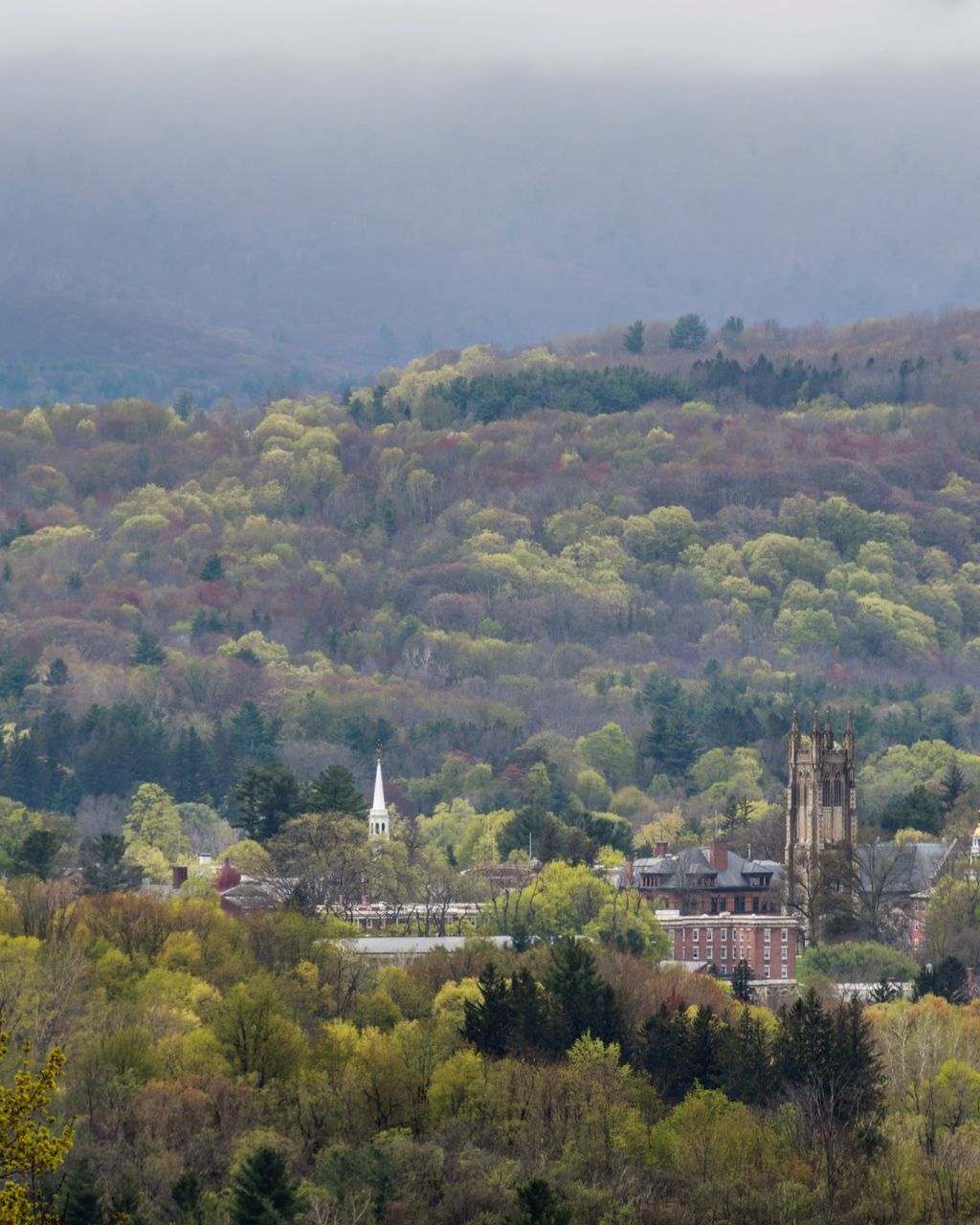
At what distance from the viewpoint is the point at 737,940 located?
465ft

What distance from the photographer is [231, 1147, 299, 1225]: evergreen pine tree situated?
229 ft

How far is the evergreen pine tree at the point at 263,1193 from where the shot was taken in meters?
69.9

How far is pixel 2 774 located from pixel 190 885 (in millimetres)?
62171

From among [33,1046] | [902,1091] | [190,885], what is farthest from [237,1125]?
[190,885]

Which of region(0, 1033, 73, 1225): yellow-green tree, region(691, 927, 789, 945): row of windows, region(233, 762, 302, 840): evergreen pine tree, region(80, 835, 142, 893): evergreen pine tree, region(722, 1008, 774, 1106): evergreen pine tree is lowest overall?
region(0, 1033, 73, 1225): yellow-green tree

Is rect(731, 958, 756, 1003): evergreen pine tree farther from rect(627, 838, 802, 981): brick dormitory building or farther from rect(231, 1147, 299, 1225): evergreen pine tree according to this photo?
rect(231, 1147, 299, 1225): evergreen pine tree

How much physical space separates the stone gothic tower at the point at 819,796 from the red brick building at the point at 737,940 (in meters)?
6.72

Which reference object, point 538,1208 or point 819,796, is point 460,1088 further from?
point 819,796

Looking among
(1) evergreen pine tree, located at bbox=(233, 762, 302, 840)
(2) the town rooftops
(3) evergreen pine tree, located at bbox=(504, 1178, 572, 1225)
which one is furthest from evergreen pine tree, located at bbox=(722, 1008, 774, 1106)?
(1) evergreen pine tree, located at bbox=(233, 762, 302, 840)

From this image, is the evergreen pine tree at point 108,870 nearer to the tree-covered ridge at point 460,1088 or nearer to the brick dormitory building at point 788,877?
the tree-covered ridge at point 460,1088

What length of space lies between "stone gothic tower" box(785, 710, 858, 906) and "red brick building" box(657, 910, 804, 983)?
672cm

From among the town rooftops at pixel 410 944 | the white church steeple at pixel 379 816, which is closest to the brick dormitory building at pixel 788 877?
the town rooftops at pixel 410 944

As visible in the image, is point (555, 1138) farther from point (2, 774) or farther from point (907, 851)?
point (2, 774)

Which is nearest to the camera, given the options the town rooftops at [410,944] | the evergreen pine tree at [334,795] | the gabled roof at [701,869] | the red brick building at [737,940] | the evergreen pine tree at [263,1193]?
the evergreen pine tree at [263,1193]
